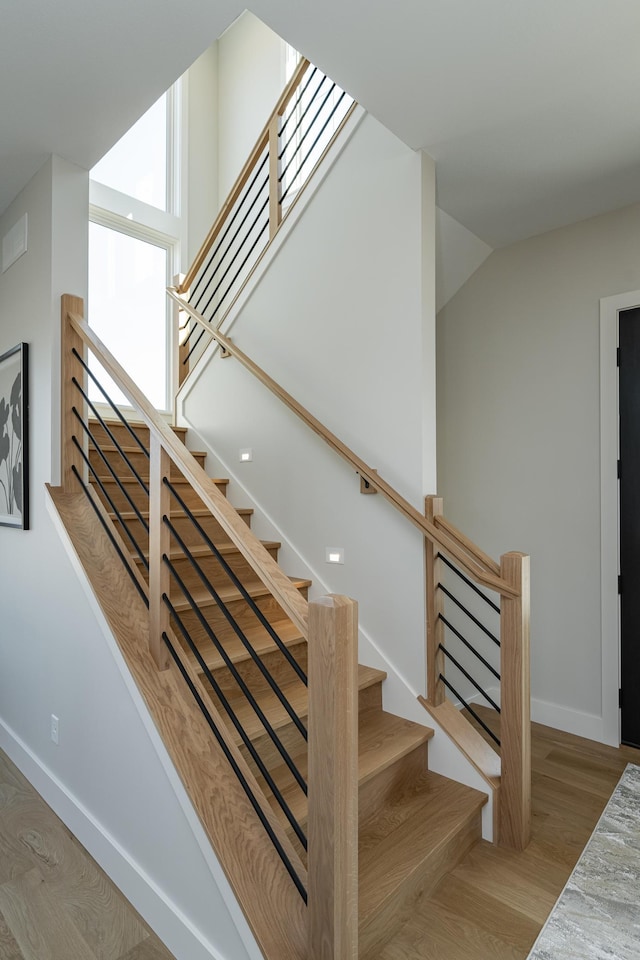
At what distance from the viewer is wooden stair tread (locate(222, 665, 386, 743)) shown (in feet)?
6.43

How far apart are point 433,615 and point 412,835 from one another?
82cm

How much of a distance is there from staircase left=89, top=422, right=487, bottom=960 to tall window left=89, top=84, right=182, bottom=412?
218 centimetres

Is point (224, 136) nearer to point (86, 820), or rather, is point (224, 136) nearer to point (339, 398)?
point (339, 398)

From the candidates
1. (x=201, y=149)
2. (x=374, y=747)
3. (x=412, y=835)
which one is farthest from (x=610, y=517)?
(x=201, y=149)

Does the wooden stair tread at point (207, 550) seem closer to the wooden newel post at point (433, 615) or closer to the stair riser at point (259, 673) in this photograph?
the stair riser at point (259, 673)

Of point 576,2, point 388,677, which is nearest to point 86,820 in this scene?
point 388,677

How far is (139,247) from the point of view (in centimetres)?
473

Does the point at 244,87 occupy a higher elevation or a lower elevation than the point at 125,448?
higher

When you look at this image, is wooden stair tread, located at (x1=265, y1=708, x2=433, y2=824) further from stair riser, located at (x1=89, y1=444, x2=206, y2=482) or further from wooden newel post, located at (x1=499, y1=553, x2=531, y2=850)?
stair riser, located at (x1=89, y1=444, x2=206, y2=482)

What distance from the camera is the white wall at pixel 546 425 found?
2922mm

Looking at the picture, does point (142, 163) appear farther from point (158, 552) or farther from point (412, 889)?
point (412, 889)

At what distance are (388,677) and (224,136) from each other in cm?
520

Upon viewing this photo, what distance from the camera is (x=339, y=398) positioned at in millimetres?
2744

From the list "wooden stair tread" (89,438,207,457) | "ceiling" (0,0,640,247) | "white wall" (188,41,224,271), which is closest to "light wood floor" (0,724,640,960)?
"wooden stair tread" (89,438,207,457)
